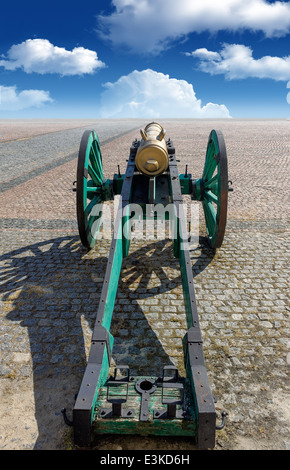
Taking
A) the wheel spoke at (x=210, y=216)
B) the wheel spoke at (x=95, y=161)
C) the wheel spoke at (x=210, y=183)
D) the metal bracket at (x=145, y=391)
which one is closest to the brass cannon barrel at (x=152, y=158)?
the wheel spoke at (x=210, y=183)

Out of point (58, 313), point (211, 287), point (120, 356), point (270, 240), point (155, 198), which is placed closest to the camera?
point (120, 356)

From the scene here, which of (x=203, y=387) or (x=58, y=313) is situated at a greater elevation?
(x=203, y=387)

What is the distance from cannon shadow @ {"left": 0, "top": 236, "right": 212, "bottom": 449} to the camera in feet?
10.2

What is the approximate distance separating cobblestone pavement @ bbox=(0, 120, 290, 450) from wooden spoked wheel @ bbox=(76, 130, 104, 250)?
1.52 ft

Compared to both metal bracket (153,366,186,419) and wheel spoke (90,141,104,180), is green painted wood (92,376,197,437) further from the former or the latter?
wheel spoke (90,141,104,180)

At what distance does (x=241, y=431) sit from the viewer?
265 cm

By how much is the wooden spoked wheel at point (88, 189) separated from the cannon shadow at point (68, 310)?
19.3 inches

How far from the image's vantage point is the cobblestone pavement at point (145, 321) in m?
2.75

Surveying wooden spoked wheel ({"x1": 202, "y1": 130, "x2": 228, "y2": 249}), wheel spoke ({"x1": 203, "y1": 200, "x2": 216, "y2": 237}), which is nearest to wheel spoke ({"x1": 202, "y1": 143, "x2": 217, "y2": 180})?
wooden spoked wheel ({"x1": 202, "y1": 130, "x2": 228, "y2": 249})

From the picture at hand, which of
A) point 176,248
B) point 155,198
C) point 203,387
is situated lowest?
point 203,387

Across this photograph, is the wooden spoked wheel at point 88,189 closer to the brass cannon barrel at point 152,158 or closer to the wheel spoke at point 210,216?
the brass cannon barrel at point 152,158
